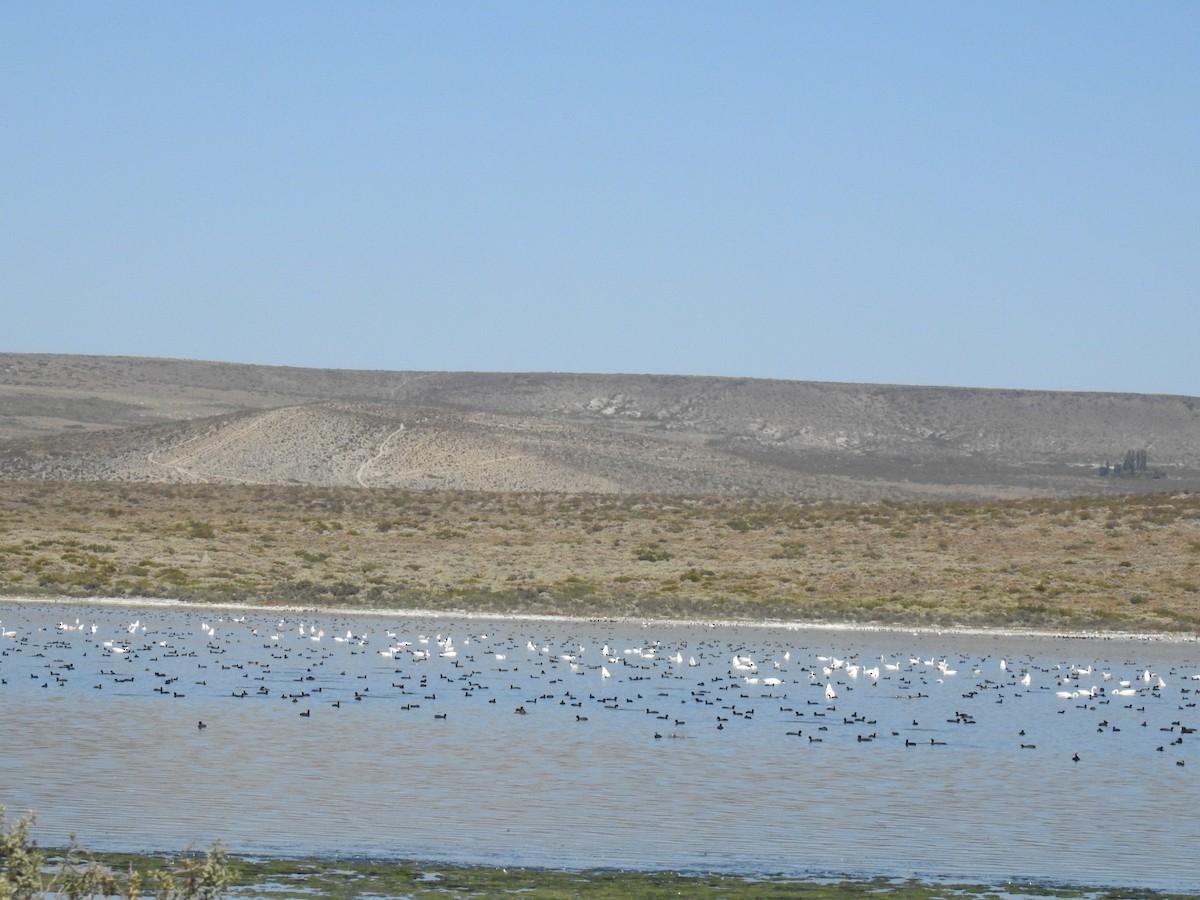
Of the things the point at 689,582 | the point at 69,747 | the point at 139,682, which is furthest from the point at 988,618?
the point at 69,747

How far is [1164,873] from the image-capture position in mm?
14961

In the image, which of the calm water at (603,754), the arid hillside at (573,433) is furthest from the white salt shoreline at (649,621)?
the arid hillside at (573,433)

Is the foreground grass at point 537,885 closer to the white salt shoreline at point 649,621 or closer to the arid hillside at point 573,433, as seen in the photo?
the white salt shoreline at point 649,621

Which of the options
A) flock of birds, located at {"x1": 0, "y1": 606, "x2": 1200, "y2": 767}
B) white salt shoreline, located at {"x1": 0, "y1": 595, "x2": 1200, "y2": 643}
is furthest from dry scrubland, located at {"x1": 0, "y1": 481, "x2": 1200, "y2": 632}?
flock of birds, located at {"x1": 0, "y1": 606, "x2": 1200, "y2": 767}

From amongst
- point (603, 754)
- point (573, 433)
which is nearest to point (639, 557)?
point (603, 754)

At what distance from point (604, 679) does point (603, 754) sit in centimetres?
911

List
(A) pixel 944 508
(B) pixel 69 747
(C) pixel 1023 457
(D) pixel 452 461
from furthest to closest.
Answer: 1. (C) pixel 1023 457
2. (D) pixel 452 461
3. (A) pixel 944 508
4. (B) pixel 69 747

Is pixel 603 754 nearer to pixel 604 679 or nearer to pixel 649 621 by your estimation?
pixel 604 679

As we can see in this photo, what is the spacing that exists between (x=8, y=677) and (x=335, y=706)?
5.89 metres

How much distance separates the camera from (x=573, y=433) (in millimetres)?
113812

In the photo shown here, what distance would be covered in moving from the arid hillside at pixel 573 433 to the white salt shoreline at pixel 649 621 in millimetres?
41740

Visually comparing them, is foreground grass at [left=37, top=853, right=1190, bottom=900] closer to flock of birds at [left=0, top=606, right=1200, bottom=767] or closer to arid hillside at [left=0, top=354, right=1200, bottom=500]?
flock of birds at [left=0, top=606, right=1200, bottom=767]

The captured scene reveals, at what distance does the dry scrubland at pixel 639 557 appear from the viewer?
160 ft

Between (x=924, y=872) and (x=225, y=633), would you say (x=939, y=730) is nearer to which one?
(x=924, y=872)
